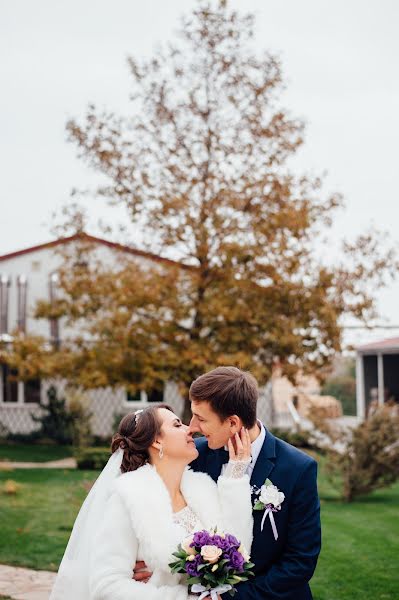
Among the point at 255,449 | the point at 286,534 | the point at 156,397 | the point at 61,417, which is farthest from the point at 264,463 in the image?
the point at 156,397

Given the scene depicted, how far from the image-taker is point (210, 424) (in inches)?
147

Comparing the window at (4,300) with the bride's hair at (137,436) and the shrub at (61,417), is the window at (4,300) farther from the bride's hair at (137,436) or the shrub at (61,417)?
the bride's hair at (137,436)

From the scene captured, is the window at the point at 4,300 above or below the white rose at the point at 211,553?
above

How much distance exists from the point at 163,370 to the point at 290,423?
11.2 metres

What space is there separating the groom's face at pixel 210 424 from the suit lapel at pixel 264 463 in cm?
22

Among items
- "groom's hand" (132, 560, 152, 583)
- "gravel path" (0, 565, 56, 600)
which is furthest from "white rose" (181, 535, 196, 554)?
"gravel path" (0, 565, 56, 600)

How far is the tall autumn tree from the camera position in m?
14.0

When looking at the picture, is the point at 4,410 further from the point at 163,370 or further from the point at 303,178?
the point at 303,178

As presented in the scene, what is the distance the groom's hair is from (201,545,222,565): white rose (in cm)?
56

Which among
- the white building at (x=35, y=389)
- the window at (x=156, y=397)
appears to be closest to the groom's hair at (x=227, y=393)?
the white building at (x=35, y=389)

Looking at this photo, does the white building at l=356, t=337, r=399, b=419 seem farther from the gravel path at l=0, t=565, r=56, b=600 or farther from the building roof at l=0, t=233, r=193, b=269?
the gravel path at l=0, t=565, r=56, b=600

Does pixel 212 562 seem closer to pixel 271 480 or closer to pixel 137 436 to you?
pixel 271 480

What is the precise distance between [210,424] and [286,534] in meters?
0.63

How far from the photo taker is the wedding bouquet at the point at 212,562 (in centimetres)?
350
